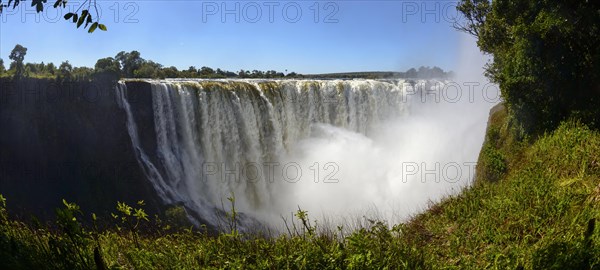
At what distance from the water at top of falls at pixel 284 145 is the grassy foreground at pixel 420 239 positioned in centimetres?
1315

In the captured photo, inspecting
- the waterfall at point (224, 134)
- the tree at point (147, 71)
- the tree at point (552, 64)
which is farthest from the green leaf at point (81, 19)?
the tree at point (147, 71)

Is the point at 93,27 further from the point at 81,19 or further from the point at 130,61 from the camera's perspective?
the point at 130,61

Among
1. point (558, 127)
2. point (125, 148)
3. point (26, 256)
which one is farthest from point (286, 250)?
point (125, 148)

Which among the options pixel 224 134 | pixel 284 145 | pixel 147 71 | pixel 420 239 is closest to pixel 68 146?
pixel 224 134

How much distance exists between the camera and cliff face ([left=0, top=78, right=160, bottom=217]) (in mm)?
24219

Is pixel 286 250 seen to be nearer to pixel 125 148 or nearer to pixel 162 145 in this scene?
pixel 162 145

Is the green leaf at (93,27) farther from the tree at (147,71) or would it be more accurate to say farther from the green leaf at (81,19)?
the tree at (147,71)

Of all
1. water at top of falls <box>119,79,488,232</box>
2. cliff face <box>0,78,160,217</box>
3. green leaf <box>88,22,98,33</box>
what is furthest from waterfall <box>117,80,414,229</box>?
green leaf <box>88,22,98,33</box>

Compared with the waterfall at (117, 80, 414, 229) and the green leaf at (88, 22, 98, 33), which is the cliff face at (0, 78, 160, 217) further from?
the green leaf at (88, 22, 98, 33)

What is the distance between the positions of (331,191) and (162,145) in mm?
11299

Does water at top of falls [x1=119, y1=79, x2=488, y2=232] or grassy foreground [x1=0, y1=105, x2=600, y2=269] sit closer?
grassy foreground [x1=0, y1=105, x2=600, y2=269]

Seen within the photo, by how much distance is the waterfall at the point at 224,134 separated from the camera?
24312mm

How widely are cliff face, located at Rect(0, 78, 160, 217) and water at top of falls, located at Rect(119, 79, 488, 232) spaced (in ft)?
5.29

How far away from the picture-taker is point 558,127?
964 cm
